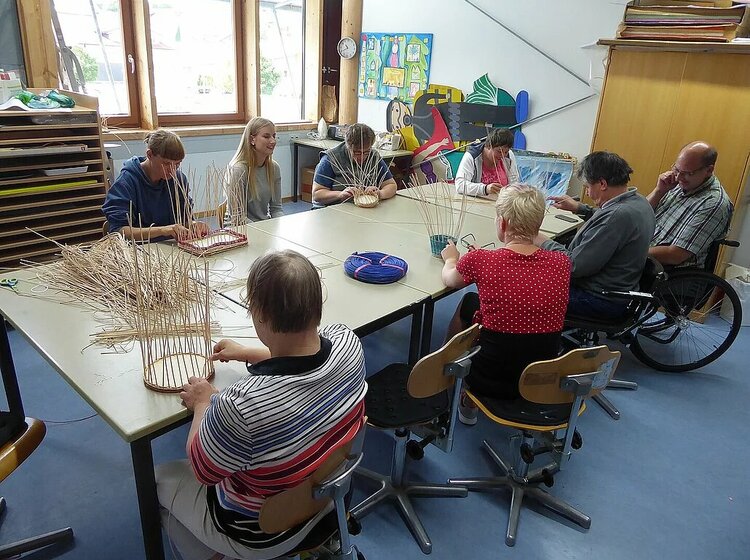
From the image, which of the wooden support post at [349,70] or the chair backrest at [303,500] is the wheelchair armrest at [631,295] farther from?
the wooden support post at [349,70]

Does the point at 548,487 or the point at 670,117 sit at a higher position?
the point at 670,117

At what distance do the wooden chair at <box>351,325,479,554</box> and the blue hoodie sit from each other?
1.40 meters

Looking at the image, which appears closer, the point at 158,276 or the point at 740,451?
the point at 158,276

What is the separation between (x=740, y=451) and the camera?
265cm

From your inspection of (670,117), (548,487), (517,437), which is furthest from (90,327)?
(670,117)

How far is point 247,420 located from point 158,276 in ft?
2.95

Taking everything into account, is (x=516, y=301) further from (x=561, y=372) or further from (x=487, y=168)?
(x=487, y=168)

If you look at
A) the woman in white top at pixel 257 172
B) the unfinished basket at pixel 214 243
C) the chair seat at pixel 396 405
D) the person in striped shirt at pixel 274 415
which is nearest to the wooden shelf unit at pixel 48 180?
the woman in white top at pixel 257 172

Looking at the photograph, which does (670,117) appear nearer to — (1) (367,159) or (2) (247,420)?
(1) (367,159)

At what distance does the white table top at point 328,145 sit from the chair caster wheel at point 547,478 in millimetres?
4123

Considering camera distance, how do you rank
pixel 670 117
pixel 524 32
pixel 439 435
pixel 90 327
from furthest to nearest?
pixel 524 32 < pixel 670 117 < pixel 439 435 < pixel 90 327

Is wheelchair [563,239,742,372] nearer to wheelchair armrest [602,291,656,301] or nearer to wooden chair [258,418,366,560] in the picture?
wheelchair armrest [602,291,656,301]

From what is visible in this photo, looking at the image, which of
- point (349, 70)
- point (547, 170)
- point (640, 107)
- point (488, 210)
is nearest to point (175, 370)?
point (488, 210)

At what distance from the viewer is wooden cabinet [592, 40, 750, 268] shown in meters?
3.60
